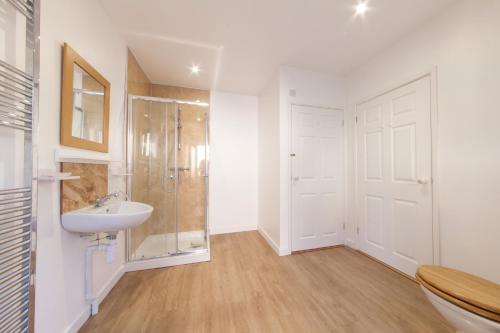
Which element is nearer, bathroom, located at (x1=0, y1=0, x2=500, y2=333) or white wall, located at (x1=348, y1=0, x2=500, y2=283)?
bathroom, located at (x1=0, y1=0, x2=500, y2=333)

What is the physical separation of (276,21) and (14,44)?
1.78 m

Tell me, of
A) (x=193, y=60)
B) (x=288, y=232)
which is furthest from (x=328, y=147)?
(x=193, y=60)

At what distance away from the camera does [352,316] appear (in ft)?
4.31

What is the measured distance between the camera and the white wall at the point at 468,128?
1254mm

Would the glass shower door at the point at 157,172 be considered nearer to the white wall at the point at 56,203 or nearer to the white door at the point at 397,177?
the white wall at the point at 56,203

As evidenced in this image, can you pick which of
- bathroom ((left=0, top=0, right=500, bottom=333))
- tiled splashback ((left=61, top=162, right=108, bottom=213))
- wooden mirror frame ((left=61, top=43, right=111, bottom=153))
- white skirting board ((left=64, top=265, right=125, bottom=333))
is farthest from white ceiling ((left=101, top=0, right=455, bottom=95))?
white skirting board ((left=64, top=265, right=125, bottom=333))

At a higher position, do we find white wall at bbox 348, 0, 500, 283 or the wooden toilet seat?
white wall at bbox 348, 0, 500, 283

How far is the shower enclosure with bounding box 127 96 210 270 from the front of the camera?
206 cm

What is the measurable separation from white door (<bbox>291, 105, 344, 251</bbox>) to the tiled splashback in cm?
207

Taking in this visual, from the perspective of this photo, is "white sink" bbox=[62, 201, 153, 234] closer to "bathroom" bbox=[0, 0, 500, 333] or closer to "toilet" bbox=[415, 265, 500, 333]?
"bathroom" bbox=[0, 0, 500, 333]

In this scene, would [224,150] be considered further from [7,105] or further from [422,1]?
[422,1]

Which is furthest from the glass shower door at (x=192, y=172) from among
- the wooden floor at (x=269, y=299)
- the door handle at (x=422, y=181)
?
the door handle at (x=422, y=181)

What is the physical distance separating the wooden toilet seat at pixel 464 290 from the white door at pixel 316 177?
1286 millimetres

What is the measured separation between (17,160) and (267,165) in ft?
7.81
